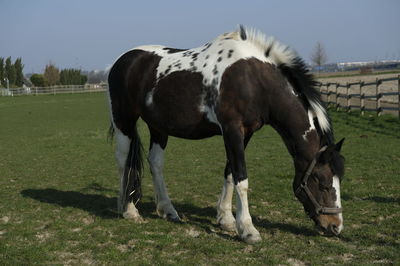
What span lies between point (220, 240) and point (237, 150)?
100cm

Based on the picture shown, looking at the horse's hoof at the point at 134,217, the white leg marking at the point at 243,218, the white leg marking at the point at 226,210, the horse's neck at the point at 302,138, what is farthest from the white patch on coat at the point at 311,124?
the horse's hoof at the point at 134,217

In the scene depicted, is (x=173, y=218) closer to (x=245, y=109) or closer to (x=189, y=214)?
(x=189, y=214)

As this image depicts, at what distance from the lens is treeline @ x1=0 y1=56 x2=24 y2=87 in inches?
3056

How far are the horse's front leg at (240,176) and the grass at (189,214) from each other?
0.16 m

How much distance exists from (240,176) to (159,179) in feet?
5.06

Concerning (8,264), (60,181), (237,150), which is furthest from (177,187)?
(8,264)

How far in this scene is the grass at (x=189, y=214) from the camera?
407 cm

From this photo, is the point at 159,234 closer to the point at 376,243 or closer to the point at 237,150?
the point at 237,150

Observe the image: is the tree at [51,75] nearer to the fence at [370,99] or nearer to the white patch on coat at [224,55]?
the fence at [370,99]

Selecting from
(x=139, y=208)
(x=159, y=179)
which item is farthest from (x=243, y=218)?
(x=139, y=208)

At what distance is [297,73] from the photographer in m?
4.55

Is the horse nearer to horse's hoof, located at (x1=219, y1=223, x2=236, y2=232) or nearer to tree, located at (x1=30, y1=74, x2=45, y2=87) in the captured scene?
horse's hoof, located at (x1=219, y1=223, x2=236, y2=232)

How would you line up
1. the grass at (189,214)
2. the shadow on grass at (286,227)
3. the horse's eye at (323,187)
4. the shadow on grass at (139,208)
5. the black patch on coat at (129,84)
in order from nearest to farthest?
1. the grass at (189,214)
2. the horse's eye at (323,187)
3. the shadow on grass at (286,227)
4. the shadow on grass at (139,208)
5. the black patch on coat at (129,84)

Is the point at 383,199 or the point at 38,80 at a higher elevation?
the point at 38,80
